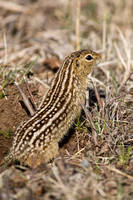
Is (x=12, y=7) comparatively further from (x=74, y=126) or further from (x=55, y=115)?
(x=55, y=115)

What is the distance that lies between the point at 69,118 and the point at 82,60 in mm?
1204

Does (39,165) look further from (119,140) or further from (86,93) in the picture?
(86,93)

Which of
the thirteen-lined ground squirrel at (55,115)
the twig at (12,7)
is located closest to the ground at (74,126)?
the twig at (12,7)

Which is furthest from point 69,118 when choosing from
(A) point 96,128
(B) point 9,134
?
(B) point 9,134

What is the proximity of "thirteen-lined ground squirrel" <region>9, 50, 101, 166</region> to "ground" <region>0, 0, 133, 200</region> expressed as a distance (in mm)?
220

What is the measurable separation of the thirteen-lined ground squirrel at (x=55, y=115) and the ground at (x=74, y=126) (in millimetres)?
220

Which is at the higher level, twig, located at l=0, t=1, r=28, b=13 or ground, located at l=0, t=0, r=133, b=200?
twig, located at l=0, t=1, r=28, b=13

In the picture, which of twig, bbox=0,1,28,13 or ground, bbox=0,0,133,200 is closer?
ground, bbox=0,0,133,200

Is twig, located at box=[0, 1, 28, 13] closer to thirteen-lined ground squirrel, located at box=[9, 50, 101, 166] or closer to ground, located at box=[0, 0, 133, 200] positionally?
ground, located at box=[0, 0, 133, 200]

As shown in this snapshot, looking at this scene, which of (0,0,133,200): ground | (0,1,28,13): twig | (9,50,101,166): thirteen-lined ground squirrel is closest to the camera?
(0,0,133,200): ground

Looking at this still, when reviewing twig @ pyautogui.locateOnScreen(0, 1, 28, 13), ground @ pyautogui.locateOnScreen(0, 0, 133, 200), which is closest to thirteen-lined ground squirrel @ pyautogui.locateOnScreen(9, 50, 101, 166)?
ground @ pyautogui.locateOnScreen(0, 0, 133, 200)

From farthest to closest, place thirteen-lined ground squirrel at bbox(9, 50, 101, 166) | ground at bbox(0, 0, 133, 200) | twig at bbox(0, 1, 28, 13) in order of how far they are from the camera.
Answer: twig at bbox(0, 1, 28, 13)
thirteen-lined ground squirrel at bbox(9, 50, 101, 166)
ground at bbox(0, 0, 133, 200)

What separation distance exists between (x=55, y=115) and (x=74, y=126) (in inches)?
44.4

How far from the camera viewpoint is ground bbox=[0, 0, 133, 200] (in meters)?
3.08
